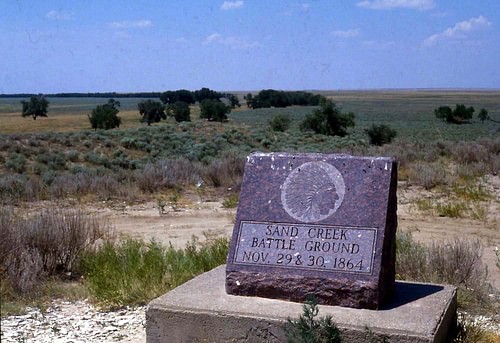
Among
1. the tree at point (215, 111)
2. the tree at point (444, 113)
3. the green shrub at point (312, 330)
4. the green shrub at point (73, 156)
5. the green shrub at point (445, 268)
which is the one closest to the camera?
the green shrub at point (312, 330)

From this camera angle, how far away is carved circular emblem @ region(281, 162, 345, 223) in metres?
6.30

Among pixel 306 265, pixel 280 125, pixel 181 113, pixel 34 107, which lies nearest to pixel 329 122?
pixel 280 125

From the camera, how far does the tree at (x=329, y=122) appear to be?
4056 centimetres

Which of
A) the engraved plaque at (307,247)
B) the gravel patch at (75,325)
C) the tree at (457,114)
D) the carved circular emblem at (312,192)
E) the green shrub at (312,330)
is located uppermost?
the carved circular emblem at (312,192)

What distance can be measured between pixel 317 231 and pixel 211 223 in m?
6.98

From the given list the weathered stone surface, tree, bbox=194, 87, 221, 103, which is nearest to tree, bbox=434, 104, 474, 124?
tree, bbox=194, 87, 221, 103

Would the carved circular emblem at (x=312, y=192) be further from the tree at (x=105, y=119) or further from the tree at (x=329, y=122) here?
the tree at (x=105, y=119)

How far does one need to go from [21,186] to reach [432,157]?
12.7 metres

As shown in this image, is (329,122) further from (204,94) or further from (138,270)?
(204,94)

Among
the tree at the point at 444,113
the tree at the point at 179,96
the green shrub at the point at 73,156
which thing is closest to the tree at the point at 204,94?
the tree at the point at 179,96

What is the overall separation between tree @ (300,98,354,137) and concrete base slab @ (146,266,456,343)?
3451 cm

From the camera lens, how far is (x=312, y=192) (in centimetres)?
640

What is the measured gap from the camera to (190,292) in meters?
6.36

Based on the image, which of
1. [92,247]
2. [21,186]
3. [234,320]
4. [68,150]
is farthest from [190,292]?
[68,150]
